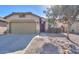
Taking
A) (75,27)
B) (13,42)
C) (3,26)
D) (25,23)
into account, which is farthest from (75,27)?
(3,26)

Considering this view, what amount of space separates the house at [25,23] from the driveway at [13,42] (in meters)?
0.11

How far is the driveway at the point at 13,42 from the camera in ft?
10.6

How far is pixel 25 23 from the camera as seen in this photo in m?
3.41

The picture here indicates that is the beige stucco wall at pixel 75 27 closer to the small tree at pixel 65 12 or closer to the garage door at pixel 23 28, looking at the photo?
the small tree at pixel 65 12

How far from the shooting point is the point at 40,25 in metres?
3.33

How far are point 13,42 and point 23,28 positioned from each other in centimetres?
31

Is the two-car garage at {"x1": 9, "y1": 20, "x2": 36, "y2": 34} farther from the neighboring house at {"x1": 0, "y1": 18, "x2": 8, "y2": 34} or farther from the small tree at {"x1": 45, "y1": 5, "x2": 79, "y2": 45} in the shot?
the small tree at {"x1": 45, "y1": 5, "x2": 79, "y2": 45}

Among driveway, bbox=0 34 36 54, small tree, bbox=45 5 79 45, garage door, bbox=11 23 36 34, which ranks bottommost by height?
driveway, bbox=0 34 36 54

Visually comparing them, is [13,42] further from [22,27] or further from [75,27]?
[75,27]

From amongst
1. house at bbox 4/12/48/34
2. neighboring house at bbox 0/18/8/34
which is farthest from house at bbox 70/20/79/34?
neighboring house at bbox 0/18/8/34

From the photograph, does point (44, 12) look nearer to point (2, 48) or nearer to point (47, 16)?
point (47, 16)

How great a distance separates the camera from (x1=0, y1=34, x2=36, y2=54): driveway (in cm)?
322

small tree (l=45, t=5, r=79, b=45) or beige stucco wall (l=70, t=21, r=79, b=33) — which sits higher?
small tree (l=45, t=5, r=79, b=45)

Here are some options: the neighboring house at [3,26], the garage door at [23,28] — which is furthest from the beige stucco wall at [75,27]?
the neighboring house at [3,26]
